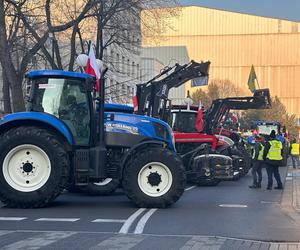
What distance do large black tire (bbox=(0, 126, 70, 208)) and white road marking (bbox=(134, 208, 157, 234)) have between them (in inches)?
76.3

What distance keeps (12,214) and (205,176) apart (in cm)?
752

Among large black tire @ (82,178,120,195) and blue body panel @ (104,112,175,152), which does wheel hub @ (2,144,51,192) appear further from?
large black tire @ (82,178,120,195)

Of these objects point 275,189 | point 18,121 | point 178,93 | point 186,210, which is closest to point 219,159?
point 275,189

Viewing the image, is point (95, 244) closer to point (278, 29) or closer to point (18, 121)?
point (18, 121)

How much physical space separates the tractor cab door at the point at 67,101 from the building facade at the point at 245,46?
96096 millimetres

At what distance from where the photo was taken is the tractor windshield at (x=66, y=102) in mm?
12961

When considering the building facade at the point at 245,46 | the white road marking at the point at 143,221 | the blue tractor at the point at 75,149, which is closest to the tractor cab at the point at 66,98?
the blue tractor at the point at 75,149

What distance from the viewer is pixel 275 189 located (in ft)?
61.7

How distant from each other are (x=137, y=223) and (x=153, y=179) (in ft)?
7.45

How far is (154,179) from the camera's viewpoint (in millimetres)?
12688

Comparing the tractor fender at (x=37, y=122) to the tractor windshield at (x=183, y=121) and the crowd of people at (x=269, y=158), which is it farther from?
the tractor windshield at (x=183, y=121)

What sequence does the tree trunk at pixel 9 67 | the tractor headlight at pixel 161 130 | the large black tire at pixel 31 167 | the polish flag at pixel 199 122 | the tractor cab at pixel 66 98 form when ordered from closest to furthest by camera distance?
the large black tire at pixel 31 167 < the tractor cab at pixel 66 98 < the tractor headlight at pixel 161 130 < the polish flag at pixel 199 122 < the tree trunk at pixel 9 67

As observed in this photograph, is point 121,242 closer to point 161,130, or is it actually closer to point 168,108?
point 161,130

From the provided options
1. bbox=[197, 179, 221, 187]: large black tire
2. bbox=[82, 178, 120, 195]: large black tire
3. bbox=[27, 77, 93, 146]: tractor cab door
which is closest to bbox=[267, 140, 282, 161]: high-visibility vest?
bbox=[197, 179, 221, 187]: large black tire
